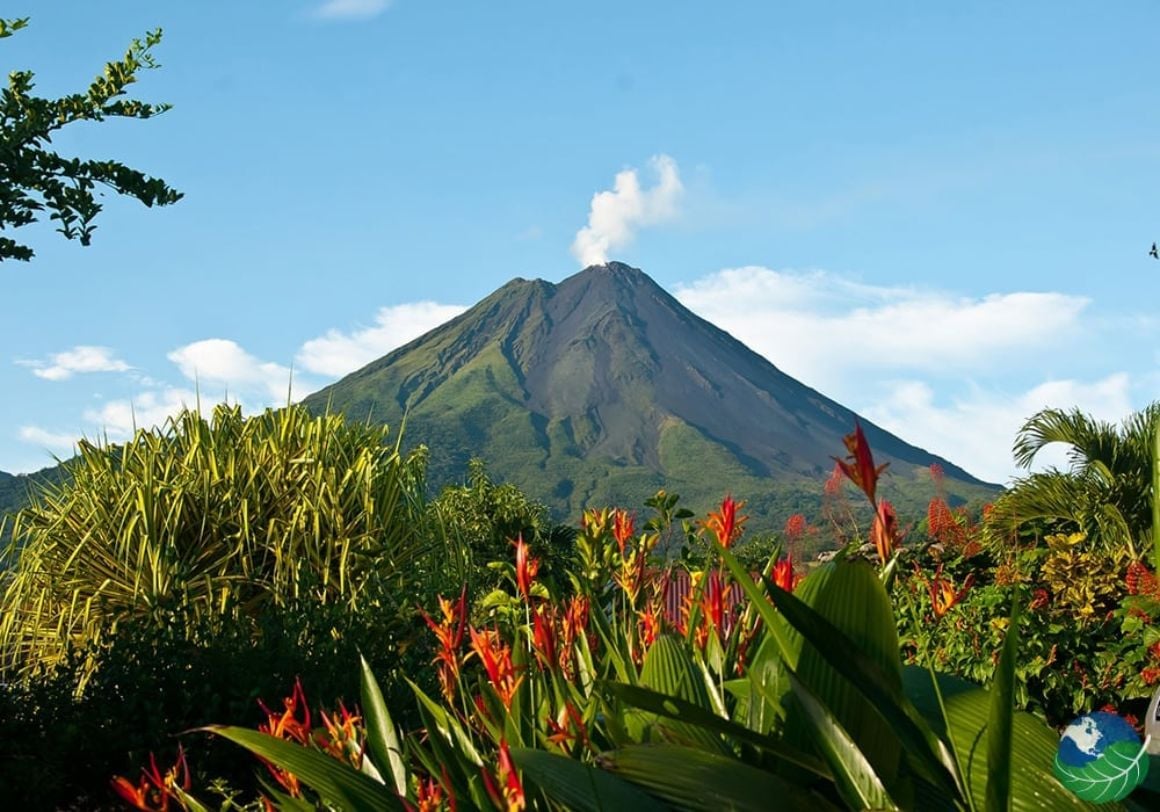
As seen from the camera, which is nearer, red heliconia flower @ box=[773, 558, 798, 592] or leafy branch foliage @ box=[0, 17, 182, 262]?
red heliconia flower @ box=[773, 558, 798, 592]

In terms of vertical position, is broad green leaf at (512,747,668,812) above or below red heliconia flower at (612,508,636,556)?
below

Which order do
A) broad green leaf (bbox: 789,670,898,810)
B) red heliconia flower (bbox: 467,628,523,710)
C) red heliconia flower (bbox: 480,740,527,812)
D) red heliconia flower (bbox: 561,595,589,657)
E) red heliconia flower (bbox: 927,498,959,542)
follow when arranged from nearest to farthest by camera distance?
red heliconia flower (bbox: 480,740,527,812)
broad green leaf (bbox: 789,670,898,810)
red heliconia flower (bbox: 467,628,523,710)
red heliconia flower (bbox: 561,595,589,657)
red heliconia flower (bbox: 927,498,959,542)

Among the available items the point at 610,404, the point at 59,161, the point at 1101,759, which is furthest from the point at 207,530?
the point at 610,404

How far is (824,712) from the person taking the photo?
1.45 m

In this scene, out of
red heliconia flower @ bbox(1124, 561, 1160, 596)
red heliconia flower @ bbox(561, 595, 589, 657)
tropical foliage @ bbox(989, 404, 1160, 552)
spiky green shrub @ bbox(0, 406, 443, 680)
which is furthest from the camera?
tropical foliage @ bbox(989, 404, 1160, 552)

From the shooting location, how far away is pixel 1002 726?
127cm

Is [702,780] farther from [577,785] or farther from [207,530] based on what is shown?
[207,530]

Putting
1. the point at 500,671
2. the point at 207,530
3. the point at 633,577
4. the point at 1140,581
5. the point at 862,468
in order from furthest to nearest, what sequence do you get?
the point at 207,530 < the point at 1140,581 < the point at 633,577 < the point at 500,671 < the point at 862,468

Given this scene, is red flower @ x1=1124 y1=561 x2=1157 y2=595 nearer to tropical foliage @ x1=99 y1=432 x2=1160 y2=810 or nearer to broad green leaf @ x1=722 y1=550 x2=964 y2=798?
tropical foliage @ x1=99 y1=432 x2=1160 y2=810

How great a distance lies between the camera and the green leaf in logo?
978 mm

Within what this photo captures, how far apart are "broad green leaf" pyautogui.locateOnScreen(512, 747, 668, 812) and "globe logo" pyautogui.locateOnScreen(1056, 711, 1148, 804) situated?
0.56m

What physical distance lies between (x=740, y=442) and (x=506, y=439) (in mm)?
28706

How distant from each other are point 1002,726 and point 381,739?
0.98 meters

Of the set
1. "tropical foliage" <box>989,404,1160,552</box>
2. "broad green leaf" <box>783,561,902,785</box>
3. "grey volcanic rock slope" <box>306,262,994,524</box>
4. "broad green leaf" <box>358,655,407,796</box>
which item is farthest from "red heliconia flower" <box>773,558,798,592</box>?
"grey volcanic rock slope" <box>306,262,994,524</box>
